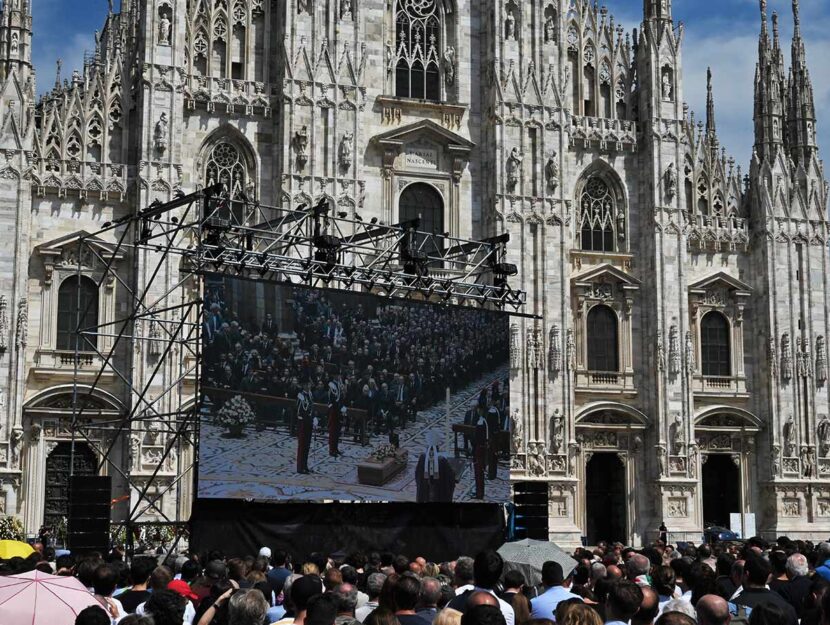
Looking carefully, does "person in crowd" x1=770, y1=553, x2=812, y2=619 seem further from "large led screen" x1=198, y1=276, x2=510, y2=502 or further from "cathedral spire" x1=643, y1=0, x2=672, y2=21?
"cathedral spire" x1=643, y1=0, x2=672, y2=21

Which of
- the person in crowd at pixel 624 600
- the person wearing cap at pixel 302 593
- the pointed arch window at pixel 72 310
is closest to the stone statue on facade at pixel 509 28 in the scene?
the pointed arch window at pixel 72 310

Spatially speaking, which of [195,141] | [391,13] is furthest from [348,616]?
[391,13]

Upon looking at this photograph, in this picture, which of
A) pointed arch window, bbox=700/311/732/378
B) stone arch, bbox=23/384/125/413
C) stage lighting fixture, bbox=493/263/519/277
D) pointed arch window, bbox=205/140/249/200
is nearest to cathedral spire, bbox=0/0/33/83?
pointed arch window, bbox=205/140/249/200

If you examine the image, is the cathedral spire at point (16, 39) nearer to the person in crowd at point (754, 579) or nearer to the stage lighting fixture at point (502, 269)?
the stage lighting fixture at point (502, 269)

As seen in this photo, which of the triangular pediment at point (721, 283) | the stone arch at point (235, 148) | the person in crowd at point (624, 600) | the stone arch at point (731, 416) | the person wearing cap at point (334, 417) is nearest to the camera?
the person in crowd at point (624, 600)

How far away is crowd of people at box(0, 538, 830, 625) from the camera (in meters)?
7.98

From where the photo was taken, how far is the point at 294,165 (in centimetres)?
3731

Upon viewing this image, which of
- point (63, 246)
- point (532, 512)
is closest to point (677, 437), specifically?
point (532, 512)

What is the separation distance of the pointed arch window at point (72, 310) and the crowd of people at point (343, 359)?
28.3ft

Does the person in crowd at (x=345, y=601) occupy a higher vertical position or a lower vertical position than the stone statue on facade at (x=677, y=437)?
lower

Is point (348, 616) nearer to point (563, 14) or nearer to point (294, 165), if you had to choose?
point (294, 165)

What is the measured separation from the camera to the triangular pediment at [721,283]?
41.6 meters

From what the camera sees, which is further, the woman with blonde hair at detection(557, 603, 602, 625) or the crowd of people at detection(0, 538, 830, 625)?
the crowd of people at detection(0, 538, 830, 625)

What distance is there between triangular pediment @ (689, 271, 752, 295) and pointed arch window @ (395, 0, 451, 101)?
10.3 meters
